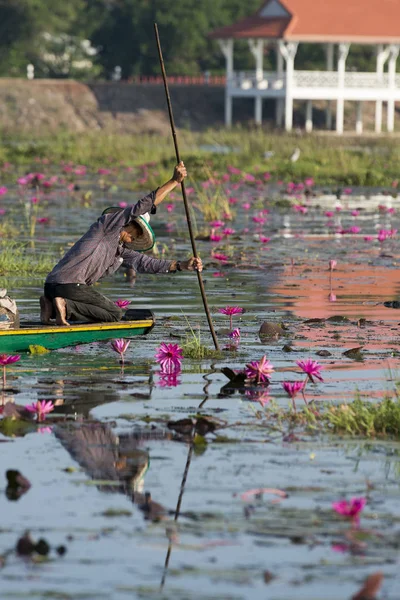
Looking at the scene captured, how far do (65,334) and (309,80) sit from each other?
53170 millimetres

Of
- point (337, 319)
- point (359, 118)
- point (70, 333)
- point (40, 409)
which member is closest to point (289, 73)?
point (359, 118)

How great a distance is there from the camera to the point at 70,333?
10.4m

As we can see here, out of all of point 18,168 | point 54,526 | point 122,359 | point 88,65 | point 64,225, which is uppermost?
point 54,526

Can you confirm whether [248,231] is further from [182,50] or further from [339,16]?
[182,50]

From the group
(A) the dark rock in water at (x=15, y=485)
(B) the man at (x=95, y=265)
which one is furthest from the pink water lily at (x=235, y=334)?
(A) the dark rock in water at (x=15, y=485)

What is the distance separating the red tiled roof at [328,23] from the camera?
61.6 meters

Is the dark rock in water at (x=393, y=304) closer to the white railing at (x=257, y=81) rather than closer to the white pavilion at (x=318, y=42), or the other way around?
the white pavilion at (x=318, y=42)

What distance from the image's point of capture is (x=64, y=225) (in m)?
22.1

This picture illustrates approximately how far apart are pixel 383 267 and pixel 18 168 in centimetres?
2205

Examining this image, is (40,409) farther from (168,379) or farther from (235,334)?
(235,334)

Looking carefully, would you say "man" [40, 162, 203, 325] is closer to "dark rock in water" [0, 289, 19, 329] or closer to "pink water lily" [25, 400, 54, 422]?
"dark rock in water" [0, 289, 19, 329]

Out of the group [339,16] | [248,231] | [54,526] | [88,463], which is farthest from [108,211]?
[339,16]

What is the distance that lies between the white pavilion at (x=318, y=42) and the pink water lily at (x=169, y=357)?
5038 cm

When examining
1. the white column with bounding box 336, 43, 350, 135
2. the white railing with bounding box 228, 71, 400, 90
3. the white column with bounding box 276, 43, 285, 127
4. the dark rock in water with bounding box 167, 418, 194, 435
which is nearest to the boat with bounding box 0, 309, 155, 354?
the dark rock in water with bounding box 167, 418, 194, 435
